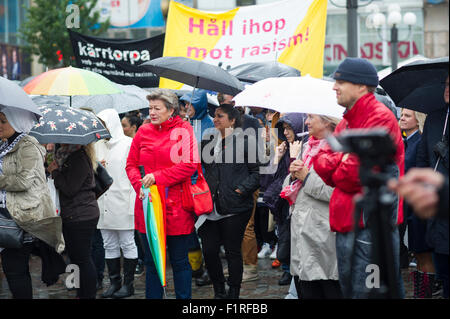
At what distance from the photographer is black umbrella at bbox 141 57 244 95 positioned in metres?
6.41

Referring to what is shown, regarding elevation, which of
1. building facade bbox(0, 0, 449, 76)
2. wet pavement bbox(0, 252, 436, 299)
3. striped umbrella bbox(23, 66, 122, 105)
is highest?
building facade bbox(0, 0, 449, 76)

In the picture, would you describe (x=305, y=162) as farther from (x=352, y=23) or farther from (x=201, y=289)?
(x=352, y=23)


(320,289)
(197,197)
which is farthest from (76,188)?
(320,289)

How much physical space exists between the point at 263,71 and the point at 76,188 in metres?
3.09

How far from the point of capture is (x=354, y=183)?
4.17 meters

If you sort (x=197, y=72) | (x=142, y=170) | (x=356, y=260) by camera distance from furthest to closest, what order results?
(x=197, y=72), (x=142, y=170), (x=356, y=260)

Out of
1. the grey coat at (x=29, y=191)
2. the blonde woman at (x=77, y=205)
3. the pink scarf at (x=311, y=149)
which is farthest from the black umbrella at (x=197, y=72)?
the grey coat at (x=29, y=191)

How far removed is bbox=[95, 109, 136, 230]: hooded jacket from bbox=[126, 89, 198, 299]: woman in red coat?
1.42 metres

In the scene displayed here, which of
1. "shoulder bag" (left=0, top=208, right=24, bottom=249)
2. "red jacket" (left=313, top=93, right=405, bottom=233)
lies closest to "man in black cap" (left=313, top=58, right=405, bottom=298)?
"red jacket" (left=313, top=93, right=405, bottom=233)

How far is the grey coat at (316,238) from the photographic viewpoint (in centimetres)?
492

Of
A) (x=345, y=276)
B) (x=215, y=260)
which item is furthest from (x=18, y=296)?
(x=345, y=276)

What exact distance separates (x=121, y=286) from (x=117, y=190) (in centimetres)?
100

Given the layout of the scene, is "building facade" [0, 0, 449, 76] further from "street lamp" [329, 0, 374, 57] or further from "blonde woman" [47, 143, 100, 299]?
"blonde woman" [47, 143, 100, 299]

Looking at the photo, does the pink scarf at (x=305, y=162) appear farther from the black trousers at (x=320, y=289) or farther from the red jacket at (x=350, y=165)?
the red jacket at (x=350, y=165)
